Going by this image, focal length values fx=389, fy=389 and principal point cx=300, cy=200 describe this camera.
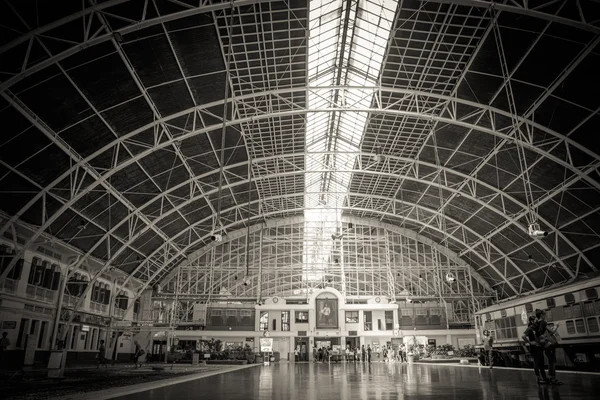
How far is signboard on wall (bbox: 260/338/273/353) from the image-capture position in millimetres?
41375

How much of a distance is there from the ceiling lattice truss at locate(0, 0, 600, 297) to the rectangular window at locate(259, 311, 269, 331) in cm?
1465

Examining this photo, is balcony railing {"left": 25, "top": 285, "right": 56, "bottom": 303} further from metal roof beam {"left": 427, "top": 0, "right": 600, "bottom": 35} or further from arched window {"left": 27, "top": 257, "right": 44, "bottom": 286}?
metal roof beam {"left": 427, "top": 0, "right": 600, "bottom": 35}

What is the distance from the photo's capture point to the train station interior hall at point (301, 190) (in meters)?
15.5

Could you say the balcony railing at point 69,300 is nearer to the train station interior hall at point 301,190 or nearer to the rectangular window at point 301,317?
the train station interior hall at point 301,190

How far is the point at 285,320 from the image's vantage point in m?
45.3

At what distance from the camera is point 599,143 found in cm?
2230

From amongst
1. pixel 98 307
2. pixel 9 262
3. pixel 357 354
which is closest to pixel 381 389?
pixel 9 262

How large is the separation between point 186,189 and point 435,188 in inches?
891

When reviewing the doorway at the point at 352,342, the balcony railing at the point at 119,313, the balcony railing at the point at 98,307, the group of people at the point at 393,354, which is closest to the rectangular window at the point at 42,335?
the balcony railing at the point at 98,307

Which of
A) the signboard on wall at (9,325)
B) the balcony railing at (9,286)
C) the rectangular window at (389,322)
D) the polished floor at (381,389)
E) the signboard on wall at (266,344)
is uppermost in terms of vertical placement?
the balcony railing at (9,286)

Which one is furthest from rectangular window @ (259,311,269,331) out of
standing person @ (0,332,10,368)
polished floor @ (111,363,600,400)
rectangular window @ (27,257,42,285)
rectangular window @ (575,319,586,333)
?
polished floor @ (111,363,600,400)

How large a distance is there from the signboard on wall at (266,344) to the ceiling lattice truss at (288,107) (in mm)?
15408

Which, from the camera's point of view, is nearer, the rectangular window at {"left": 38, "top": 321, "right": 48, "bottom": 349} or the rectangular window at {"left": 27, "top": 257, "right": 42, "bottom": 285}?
the rectangular window at {"left": 27, "top": 257, "right": 42, "bottom": 285}

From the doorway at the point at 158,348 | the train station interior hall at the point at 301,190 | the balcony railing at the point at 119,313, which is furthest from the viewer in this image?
the doorway at the point at 158,348
